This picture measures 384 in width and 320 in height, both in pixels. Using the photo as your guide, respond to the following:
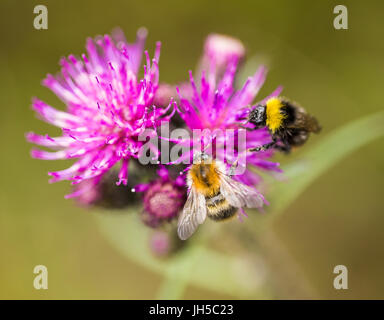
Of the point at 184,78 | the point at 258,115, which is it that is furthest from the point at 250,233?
the point at 184,78

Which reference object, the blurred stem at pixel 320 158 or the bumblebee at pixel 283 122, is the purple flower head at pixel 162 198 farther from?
the blurred stem at pixel 320 158

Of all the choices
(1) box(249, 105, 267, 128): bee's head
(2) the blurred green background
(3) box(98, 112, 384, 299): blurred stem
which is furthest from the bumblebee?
(2) the blurred green background

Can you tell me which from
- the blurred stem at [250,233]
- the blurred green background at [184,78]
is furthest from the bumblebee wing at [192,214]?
the blurred green background at [184,78]

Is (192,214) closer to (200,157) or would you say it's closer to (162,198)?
(162,198)

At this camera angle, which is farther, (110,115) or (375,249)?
(375,249)

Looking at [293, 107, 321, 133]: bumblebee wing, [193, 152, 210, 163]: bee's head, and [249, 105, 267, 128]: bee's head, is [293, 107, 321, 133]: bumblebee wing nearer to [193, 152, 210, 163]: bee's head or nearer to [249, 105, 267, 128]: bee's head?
[249, 105, 267, 128]: bee's head
